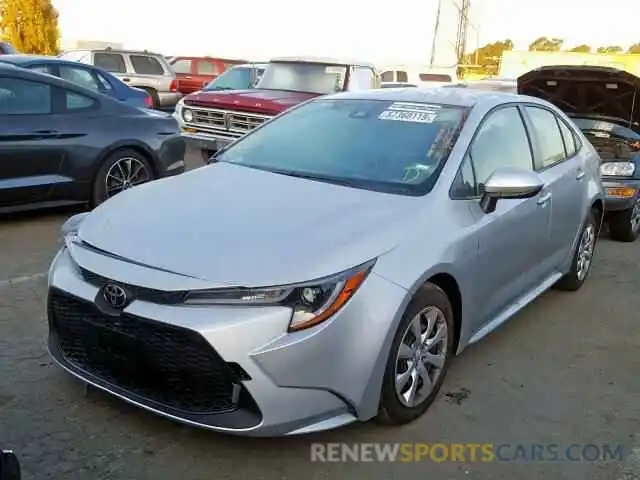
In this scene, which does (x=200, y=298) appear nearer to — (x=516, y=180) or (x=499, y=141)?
(x=516, y=180)

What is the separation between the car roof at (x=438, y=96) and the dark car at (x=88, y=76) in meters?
6.24

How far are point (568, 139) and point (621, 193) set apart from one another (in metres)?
2.10

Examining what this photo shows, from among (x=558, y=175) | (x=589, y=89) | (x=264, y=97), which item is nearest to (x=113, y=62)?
(x=264, y=97)

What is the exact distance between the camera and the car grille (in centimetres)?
273

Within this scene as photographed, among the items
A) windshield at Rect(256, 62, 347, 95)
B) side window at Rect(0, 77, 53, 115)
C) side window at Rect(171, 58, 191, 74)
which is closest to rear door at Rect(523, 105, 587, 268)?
side window at Rect(0, 77, 53, 115)

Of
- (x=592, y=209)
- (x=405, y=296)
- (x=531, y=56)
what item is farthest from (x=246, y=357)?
(x=531, y=56)

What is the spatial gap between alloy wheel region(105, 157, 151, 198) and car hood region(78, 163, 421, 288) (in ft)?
10.9

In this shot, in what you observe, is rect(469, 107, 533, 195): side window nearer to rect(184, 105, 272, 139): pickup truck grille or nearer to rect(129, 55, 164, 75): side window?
rect(184, 105, 272, 139): pickup truck grille

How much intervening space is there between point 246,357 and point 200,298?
0.30 metres

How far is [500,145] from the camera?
13.9 ft

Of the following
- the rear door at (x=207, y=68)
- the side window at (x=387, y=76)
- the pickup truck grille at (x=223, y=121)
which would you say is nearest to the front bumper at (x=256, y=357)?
the pickup truck grille at (x=223, y=121)

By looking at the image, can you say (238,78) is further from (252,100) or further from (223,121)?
(252,100)

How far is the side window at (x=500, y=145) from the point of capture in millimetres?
3926

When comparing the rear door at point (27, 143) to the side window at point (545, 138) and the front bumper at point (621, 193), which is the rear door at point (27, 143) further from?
the front bumper at point (621, 193)
